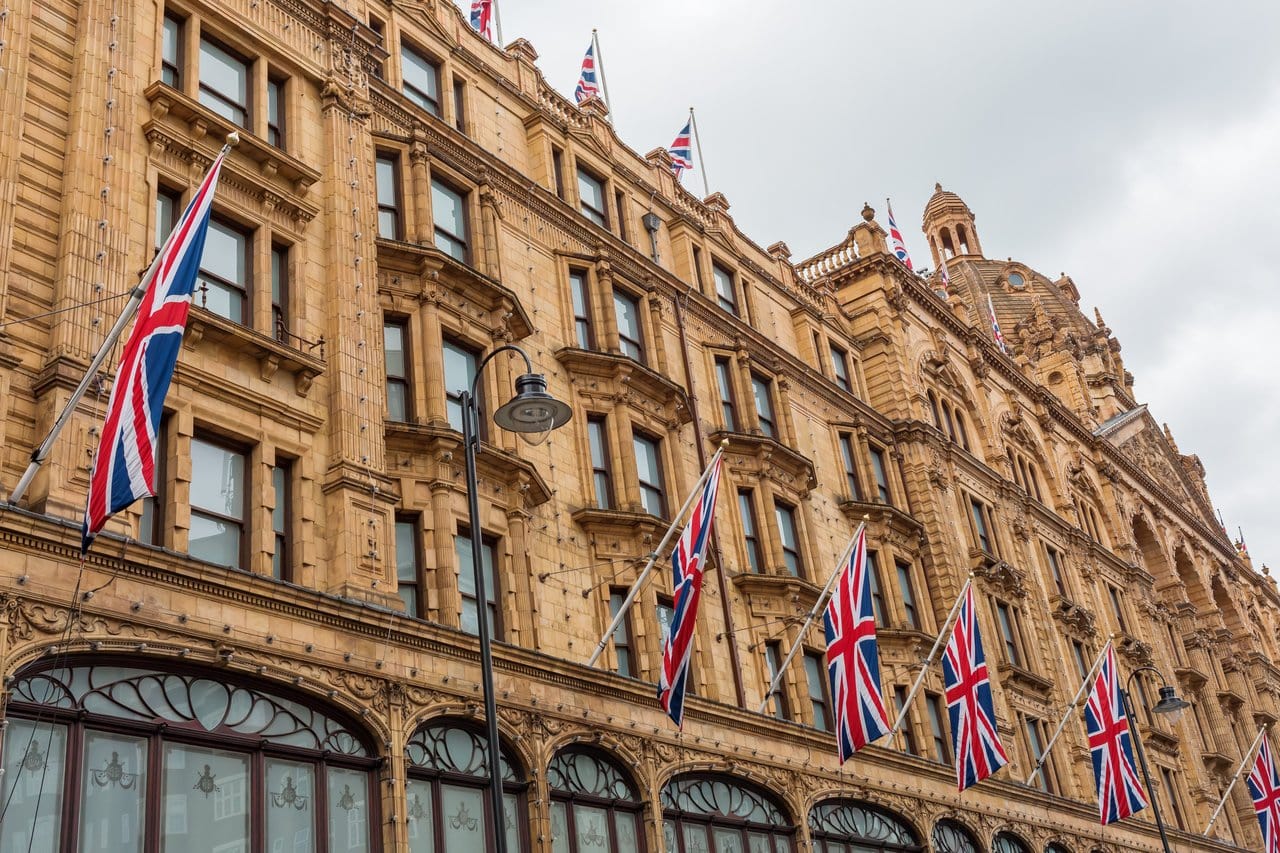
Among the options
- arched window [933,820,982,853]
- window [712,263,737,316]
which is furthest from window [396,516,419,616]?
window [712,263,737,316]

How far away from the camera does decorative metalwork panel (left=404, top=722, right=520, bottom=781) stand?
21250mm

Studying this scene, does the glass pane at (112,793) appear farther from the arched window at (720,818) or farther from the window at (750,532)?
the window at (750,532)

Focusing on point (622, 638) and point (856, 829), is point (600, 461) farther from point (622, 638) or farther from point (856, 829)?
point (856, 829)

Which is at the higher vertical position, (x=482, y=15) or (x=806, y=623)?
(x=482, y=15)

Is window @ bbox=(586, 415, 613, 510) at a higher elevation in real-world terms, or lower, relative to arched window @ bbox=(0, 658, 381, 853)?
higher

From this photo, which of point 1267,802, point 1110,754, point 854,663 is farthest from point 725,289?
point 1267,802

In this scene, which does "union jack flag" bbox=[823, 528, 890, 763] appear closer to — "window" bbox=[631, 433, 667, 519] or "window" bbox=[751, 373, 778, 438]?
"window" bbox=[631, 433, 667, 519]

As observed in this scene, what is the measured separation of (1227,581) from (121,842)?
7472 centimetres

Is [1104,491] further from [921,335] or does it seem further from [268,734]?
[268,734]

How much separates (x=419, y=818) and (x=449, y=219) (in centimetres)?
1404

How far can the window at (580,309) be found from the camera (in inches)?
1265

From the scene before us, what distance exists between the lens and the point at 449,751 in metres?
21.8

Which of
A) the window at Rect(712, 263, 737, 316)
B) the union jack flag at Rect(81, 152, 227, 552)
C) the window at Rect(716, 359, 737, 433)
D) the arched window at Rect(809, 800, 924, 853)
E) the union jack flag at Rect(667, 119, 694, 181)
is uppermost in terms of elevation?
the union jack flag at Rect(667, 119, 694, 181)

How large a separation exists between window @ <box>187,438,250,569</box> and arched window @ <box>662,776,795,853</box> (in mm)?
10379
